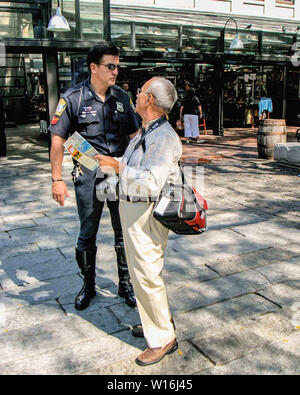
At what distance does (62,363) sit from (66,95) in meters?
1.90

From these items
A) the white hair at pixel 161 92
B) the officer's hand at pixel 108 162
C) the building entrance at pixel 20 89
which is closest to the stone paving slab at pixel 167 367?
the officer's hand at pixel 108 162

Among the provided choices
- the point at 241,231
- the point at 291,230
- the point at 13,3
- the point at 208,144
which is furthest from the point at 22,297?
the point at 208,144

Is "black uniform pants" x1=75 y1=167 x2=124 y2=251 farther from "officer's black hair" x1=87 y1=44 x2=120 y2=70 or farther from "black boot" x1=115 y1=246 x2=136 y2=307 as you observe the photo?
"officer's black hair" x1=87 y1=44 x2=120 y2=70

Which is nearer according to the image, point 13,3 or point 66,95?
point 66,95

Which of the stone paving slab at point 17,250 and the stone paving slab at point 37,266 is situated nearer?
the stone paving slab at point 37,266

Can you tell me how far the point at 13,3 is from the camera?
9203mm

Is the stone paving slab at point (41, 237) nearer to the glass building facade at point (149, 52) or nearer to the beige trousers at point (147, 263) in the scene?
the beige trousers at point (147, 263)

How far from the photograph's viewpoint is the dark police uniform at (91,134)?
3150mm

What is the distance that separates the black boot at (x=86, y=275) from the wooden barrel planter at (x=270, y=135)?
7.45 meters

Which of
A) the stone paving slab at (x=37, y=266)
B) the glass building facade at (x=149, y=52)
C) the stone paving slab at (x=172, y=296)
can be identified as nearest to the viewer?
the stone paving slab at (x=172, y=296)

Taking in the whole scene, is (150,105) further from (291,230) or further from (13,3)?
(13,3)

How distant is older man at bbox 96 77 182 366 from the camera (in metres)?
2.37

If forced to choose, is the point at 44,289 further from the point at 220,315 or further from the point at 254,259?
the point at 254,259

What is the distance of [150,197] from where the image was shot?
249 cm
